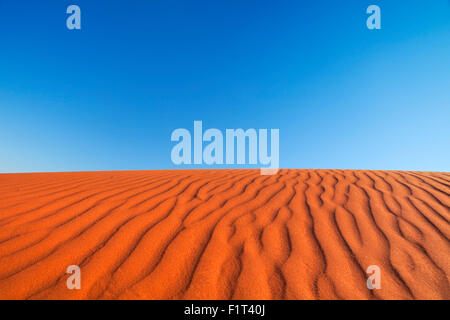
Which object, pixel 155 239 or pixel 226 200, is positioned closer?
pixel 155 239

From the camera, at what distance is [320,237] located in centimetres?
210

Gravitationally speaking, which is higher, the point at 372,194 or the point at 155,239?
the point at 372,194

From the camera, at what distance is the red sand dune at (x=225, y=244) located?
149 centimetres

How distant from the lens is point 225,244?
1.96m

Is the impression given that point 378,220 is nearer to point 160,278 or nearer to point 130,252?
point 160,278

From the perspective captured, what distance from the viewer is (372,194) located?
3.22 m

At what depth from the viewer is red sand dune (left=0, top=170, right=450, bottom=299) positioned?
149 centimetres

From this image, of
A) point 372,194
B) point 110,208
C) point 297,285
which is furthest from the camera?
point 372,194

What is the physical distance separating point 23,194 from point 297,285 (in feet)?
11.9
